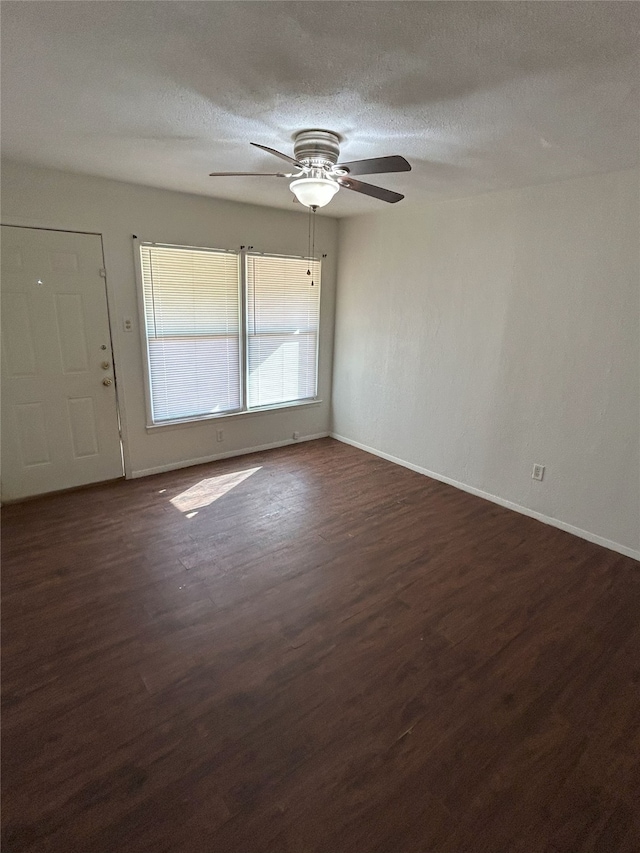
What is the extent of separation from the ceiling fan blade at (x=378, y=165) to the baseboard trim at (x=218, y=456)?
304 cm

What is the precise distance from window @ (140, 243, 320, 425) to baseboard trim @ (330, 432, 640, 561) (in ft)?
4.16

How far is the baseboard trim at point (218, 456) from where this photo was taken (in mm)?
3992

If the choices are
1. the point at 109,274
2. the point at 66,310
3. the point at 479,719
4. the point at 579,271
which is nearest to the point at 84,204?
the point at 109,274

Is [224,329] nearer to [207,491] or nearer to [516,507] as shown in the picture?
[207,491]

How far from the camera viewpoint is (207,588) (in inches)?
98.0

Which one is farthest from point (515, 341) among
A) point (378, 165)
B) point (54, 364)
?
point (54, 364)

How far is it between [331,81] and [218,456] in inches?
134

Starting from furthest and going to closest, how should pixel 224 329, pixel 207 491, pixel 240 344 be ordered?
pixel 240 344 < pixel 224 329 < pixel 207 491

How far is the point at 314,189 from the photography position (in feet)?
7.29

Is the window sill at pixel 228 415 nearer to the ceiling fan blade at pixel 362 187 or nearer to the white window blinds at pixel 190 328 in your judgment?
the white window blinds at pixel 190 328

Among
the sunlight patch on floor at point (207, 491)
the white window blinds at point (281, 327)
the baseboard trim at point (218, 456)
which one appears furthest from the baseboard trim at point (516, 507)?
the sunlight patch on floor at point (207, 491)

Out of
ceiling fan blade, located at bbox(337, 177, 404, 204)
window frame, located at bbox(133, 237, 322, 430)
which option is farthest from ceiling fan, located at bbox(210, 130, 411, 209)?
window frame, located at bbox(133, 237, 322, 430)

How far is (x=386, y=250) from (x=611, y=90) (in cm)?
264

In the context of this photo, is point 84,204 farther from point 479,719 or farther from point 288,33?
point 479,719
